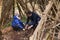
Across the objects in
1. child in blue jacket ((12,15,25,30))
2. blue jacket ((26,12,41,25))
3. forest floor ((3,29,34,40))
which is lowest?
forest floor ((3,29,34,40))

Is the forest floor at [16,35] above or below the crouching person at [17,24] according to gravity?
below

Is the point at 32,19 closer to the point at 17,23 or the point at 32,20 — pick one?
the point at 32,20

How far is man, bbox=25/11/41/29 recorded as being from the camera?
8.82ft

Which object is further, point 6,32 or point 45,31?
point 6,32

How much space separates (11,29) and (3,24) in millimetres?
93

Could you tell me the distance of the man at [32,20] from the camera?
2689 mm

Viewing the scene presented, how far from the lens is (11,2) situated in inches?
110

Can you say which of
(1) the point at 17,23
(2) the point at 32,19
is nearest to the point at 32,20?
(2) the point at 32,19

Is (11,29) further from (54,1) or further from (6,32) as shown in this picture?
(54,1)

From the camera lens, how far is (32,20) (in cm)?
272

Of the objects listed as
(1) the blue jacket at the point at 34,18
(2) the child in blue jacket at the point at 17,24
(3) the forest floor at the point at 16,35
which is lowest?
(3) the forest floor at the point at 16,35

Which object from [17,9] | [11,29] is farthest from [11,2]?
[11,29]

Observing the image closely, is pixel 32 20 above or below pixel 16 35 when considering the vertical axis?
above

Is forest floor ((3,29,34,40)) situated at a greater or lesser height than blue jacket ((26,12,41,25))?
lesser
